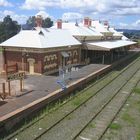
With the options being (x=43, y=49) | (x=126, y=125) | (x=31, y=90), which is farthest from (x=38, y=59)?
(x=126, y=125)

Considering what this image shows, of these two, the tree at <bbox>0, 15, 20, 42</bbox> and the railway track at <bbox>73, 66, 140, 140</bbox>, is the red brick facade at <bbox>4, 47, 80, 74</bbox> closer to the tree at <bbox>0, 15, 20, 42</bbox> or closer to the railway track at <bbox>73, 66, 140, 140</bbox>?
the railway track at <bbox>73, 66, 140, 140</bbox>

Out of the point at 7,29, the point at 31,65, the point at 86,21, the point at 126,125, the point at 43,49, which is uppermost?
the point at 86,21

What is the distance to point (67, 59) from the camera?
2908cm

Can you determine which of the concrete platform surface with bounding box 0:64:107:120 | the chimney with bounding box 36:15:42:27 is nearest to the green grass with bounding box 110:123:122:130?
the concrete platform surface with bounding box 0:64:107:120

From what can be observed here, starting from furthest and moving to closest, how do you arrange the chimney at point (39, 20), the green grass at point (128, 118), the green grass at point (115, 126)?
the chimney at point (39, 20) < the green grass at point (128, 118) < the green grass at point (115, 126)

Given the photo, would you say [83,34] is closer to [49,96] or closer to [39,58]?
[39,58]

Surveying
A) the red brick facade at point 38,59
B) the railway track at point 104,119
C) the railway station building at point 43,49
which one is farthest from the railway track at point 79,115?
the railway station building at point 43,49

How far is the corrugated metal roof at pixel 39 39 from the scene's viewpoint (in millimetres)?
24969

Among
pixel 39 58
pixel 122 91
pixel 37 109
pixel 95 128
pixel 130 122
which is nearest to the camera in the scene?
pixel 95 128

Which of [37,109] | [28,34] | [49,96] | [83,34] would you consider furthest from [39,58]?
[83,34]

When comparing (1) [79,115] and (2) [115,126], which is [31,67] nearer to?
(1) [79,115]

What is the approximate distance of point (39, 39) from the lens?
25312 millimetres

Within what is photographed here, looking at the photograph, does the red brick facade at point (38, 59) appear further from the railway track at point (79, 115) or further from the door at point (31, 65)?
the railway track at point (79, 115)

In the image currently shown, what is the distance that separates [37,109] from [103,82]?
1039 cm
